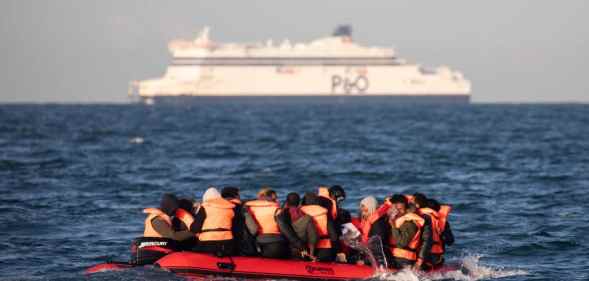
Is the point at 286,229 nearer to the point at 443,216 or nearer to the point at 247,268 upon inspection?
the point at 247,268

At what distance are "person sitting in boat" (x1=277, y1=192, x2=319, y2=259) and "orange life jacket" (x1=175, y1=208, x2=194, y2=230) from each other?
1.52m

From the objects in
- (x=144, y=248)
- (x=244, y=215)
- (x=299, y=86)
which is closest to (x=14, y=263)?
(x=144, y=248)

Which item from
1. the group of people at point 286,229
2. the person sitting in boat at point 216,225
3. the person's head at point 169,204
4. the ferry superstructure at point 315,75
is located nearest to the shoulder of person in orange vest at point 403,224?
the group of people at point 286,229

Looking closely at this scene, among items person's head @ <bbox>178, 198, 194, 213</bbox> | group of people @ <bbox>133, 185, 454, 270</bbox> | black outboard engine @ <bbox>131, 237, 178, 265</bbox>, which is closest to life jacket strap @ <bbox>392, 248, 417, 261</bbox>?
group of people @ <bbox>133, 185, 454, 270</bbox>

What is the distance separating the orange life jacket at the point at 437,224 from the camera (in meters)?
15.9

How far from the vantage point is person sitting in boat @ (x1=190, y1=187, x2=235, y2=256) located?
15.3 meters

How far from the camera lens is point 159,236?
15.6m

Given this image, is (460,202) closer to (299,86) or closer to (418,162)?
(418,162)

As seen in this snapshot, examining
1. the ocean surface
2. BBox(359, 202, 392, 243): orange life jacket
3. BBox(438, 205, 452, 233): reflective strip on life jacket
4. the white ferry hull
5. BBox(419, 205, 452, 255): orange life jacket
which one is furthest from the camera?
the white ferry hull

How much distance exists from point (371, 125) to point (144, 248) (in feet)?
223

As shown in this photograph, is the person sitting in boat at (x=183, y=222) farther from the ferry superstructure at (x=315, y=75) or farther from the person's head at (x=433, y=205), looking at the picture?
the ferry superstructure at (x=315, y=75)

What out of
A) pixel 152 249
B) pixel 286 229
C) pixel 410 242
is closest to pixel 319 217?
pixel 286 229

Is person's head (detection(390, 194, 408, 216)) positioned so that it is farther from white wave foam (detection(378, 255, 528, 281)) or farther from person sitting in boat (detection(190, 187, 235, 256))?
person sitting in boat (detection(190, 187, 235, 256))

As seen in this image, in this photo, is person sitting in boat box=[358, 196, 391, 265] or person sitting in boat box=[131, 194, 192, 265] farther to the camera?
person sitting in boat box=[358, 196, 391, 265]
